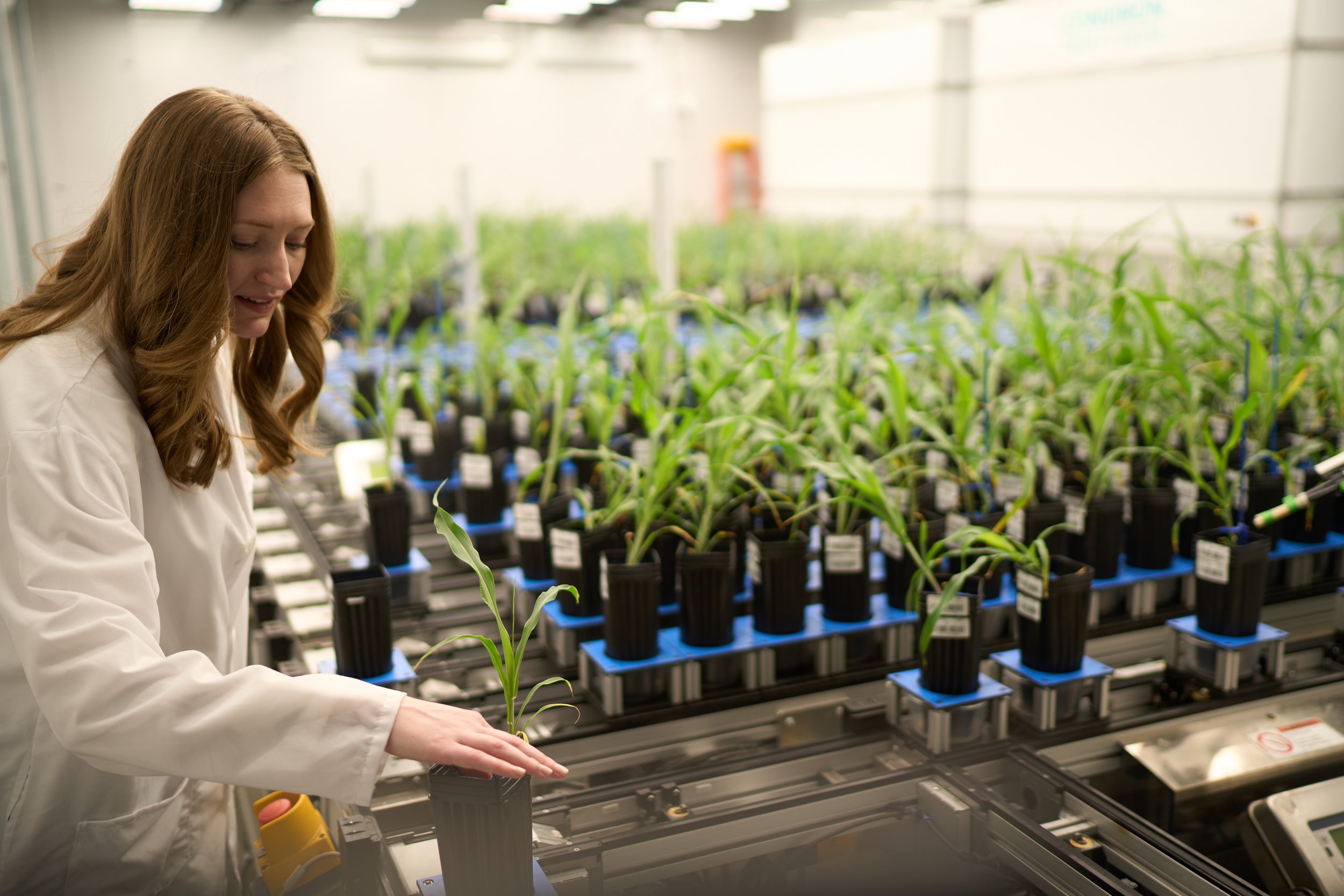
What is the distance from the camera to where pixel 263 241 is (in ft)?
3.30

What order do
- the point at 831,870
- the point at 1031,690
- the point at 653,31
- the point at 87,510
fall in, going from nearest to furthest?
the point at 87,510 → the point at 831,870 → the point at 1031,690 → the point at 653,31

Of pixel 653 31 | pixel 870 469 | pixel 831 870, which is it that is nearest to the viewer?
pixel 831 870

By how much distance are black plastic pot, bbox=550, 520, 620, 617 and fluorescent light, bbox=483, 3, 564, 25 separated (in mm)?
5968

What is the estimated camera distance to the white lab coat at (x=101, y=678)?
0.83m

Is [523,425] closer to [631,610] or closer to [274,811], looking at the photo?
[631,610]

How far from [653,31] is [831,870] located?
27.7ft

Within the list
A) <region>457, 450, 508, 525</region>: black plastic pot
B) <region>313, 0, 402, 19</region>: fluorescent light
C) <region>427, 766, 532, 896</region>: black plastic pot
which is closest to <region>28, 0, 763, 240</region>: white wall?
<region>313, 0, 402, 19</region>: fluorescent light

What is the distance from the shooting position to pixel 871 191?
737 cm

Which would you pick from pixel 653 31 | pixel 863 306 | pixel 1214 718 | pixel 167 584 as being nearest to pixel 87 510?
pixel 167 584

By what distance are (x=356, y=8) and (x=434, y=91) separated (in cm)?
140

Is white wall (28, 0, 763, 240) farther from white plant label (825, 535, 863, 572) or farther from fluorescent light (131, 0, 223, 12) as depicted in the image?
white plant label (825, 535, 863, 572)

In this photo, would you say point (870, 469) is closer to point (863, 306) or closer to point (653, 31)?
point (863, 306)

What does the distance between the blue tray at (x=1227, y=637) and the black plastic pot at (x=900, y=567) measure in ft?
1.30

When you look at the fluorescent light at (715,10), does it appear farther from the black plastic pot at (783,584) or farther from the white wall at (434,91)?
the black plastic pot at (783,584)
